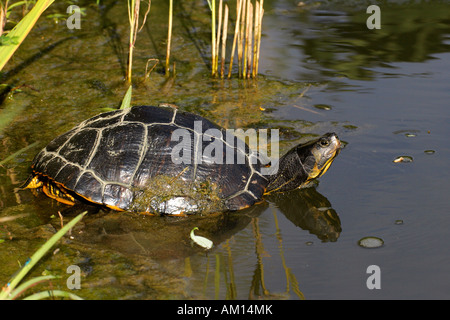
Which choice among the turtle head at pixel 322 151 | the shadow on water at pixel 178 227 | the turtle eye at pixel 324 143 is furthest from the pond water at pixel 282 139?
the turtle eye at pixel 324 143

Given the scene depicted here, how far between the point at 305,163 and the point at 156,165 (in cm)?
123

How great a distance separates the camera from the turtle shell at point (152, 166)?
13.1ft

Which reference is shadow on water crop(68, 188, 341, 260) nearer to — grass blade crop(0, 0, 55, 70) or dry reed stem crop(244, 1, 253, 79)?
grass blade crop(0, 0, 55, 70)

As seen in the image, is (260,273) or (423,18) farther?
(423,18)

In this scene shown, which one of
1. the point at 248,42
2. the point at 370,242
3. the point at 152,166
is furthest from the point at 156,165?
the point at 248,42

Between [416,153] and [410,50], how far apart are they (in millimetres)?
2984

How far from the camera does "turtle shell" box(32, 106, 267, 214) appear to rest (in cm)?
399

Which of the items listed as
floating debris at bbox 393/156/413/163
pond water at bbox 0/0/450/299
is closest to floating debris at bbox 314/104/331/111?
pond water at bbox 0/0/450/299

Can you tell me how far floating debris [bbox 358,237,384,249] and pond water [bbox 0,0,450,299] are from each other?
0.02 m

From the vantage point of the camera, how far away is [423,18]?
845 centimetres

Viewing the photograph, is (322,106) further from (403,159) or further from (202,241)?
(202,241)
